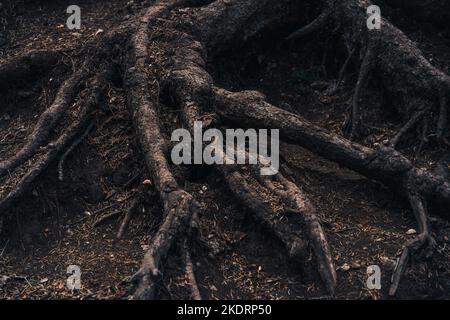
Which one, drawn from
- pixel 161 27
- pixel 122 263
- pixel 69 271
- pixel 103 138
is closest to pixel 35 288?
pixel 69 271

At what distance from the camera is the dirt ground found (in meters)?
4.44

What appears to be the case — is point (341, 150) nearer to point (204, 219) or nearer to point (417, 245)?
point (417, 245)

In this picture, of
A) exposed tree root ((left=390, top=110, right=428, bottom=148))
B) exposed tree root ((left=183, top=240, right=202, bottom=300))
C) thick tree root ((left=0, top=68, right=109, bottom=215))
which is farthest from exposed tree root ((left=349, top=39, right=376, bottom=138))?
thick tree root ((left=0, top=68, right=109, bottom=215))

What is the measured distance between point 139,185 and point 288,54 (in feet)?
9.04

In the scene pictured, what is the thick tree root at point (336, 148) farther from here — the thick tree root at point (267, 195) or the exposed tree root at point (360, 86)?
the exposed tree root at point (360, 86)

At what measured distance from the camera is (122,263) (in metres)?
4.55

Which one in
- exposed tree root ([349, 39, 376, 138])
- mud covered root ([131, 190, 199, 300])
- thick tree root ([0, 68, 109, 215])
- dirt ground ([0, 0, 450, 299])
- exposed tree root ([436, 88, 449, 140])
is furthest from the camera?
exposed tree root ([349, 39, 376, 138])

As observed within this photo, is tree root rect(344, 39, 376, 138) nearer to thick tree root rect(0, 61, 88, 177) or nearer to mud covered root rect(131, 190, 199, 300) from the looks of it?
mud covered root rect(131, 190, 199, 300)

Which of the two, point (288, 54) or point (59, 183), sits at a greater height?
point (288, 54)

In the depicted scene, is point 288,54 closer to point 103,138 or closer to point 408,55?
point 408,55

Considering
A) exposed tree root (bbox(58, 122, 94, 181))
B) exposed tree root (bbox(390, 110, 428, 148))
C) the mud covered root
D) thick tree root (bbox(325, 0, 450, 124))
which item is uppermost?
thick tree root (bbox(325, 0, 450, 124))

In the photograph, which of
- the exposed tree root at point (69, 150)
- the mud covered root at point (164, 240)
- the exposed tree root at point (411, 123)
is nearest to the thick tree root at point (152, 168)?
the mud covered root at point (164, 240)

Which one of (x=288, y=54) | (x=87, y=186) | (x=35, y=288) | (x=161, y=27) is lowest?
(x=35, y=288)

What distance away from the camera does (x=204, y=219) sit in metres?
4.81
